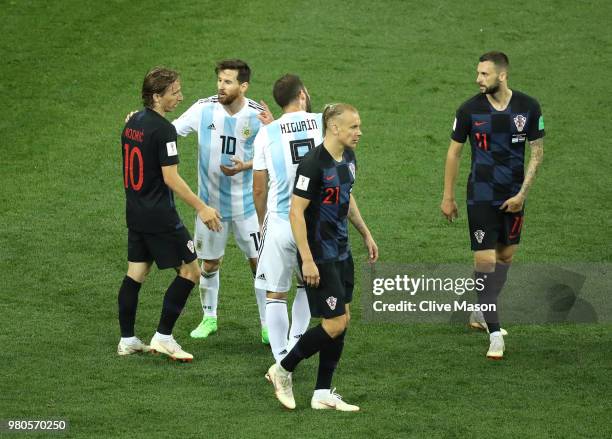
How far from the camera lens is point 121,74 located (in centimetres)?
1420

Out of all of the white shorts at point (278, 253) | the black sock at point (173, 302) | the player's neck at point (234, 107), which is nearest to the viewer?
the white shorts at point (278, 253)

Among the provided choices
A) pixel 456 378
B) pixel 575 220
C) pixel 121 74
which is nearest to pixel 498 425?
pixel 456 378

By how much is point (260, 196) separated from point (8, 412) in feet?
6.82

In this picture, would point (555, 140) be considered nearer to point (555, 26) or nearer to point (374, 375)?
point (555, 26)

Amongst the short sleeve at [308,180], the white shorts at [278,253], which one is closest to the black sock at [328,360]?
the white shorts at [278,253]

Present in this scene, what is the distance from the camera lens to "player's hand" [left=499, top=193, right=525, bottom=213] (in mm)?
8148

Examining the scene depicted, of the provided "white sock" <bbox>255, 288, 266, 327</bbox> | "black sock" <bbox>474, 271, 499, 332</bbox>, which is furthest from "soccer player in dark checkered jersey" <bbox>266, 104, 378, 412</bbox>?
"black sock" <bbox>474, 271, 499, 332</bbox>

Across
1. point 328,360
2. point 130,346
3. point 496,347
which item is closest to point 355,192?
point 496,347

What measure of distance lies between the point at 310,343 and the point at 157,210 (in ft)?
5.25

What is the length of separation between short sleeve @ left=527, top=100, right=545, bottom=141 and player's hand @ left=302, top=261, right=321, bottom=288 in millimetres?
2249

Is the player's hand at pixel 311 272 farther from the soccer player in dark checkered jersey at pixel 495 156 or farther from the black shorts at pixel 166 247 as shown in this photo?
the soccer player in dark checkered jersey at pixel 495 156

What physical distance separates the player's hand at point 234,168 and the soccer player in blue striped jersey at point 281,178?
69 centimetres

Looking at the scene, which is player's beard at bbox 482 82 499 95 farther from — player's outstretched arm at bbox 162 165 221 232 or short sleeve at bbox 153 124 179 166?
short sleeve at bbox 153 124 179 166

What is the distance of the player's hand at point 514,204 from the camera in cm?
815
